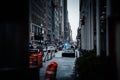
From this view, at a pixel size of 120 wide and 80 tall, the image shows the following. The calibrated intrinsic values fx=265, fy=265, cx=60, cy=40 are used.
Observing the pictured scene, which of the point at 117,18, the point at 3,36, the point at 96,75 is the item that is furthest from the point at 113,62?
the point at 3,36

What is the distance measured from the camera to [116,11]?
26.6ft

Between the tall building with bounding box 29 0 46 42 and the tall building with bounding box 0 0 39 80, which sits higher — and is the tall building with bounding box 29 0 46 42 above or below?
above

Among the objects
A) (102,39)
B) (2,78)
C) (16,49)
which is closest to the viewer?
(2,78)

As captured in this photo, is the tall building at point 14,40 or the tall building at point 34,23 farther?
the tall building at point 34,23

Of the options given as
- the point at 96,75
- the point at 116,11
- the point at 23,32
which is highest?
the point at 116,11

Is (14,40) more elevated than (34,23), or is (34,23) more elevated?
(34,23)

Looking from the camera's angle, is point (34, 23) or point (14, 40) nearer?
point (14, 40)

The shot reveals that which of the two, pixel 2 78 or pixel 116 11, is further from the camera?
pixel 116 11

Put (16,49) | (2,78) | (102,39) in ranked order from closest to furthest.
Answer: (2,78) → (16,49) → (102,39)

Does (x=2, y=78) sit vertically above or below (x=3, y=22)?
below

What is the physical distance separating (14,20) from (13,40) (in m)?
0.72

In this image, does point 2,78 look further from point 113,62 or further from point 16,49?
point 113,62

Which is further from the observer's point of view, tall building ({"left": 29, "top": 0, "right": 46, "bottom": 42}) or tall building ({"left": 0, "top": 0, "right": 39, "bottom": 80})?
tall building ({"left": 29, "top": 0, "right": 46, "bottom": 42})

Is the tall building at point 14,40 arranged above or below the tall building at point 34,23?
below
